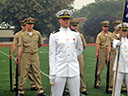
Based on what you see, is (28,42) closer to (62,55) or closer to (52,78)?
(62,55)

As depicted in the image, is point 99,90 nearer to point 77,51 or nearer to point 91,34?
point 77,51

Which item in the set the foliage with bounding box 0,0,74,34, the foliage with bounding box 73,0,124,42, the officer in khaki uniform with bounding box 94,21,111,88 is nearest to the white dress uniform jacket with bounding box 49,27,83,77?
the officer in khaki uniform with bounding box 94,21,111,88

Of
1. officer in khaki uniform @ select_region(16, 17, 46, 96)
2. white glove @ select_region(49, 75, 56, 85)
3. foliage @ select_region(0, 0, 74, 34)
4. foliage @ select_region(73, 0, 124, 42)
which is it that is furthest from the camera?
foliage @ select_region(73, 0, 124, 42)

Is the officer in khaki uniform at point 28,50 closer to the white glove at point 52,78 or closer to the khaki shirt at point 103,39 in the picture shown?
the khaki shirt at point 103,39

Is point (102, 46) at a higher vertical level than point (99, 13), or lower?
lower

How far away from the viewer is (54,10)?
183 ft

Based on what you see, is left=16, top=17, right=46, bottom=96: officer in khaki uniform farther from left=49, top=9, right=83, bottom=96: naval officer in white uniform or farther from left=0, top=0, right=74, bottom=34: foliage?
left=0, top=0, right=74, bottom=34: foliage

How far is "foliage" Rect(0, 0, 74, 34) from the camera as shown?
173 ft

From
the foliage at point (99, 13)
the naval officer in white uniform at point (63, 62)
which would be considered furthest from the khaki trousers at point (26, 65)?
the foliage at point (99, 13)

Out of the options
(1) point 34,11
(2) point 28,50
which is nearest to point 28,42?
(2) point 28,50

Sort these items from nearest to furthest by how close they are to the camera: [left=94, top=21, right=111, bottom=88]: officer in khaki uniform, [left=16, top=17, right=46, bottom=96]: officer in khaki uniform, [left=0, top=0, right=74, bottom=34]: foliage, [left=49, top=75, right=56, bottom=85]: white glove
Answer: [left=49, top=75, right=56, bottom=85]: white glove → [left=16, top=17, right=46, bottom=96]: officer in khaki uniform → [left=94, top=21, right=111, bottom=88]: officer in khaki uniform → [left=0, top=0, right=74, bottom=34]: foliage

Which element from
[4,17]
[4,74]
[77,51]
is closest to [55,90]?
[77,51]

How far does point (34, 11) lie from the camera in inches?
2108

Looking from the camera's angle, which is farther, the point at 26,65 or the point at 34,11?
the point at 34,11
